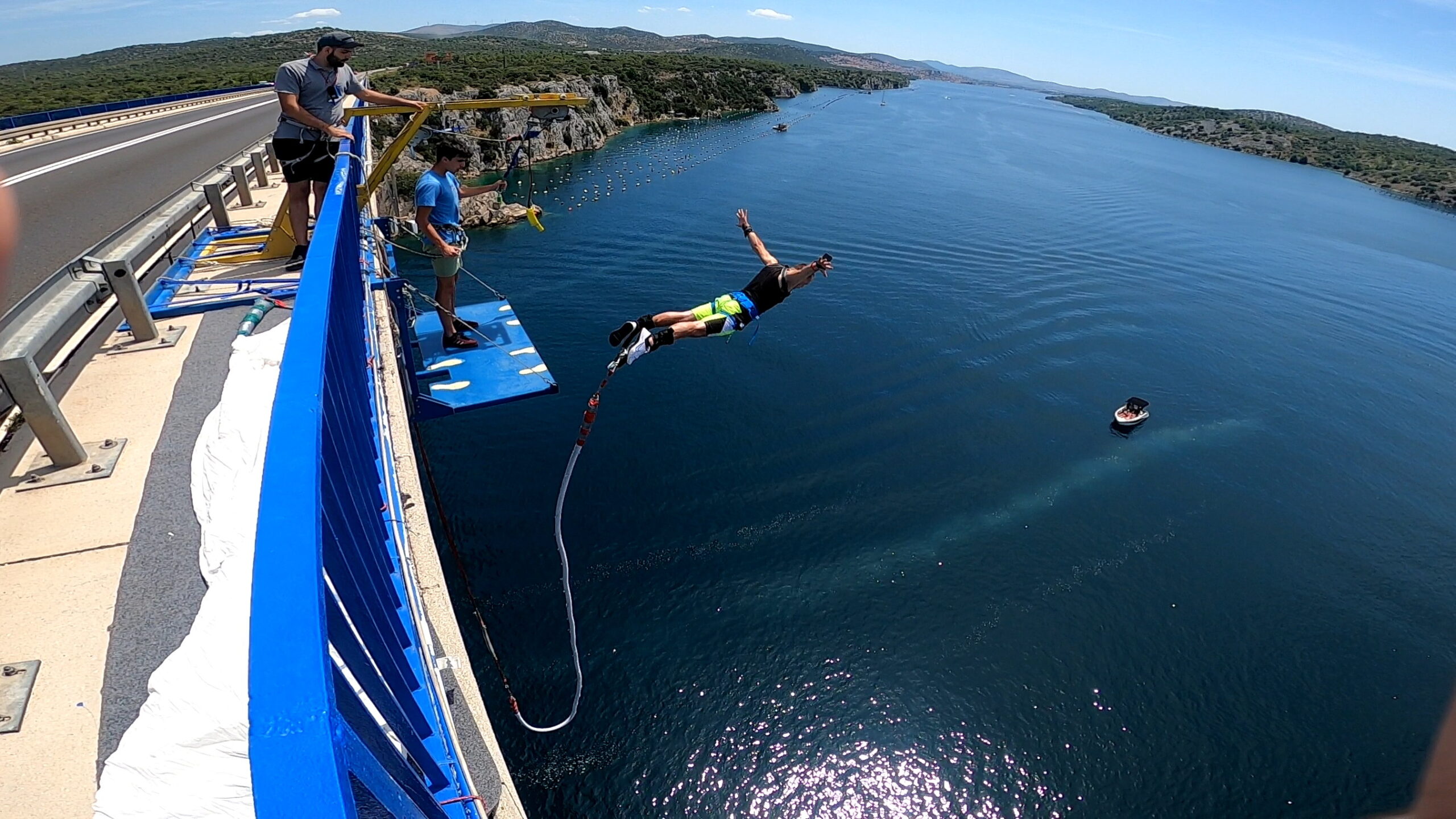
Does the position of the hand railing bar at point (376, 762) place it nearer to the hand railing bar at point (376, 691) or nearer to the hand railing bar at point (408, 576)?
the hand railing bar at point (376, 691)

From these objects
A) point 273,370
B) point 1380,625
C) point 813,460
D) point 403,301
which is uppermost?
point 273,370

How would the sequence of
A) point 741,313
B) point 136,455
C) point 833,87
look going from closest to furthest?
1. point 136,455
2. point 741,313
3. point 833,87

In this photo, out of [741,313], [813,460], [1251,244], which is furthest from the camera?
[1251,244]

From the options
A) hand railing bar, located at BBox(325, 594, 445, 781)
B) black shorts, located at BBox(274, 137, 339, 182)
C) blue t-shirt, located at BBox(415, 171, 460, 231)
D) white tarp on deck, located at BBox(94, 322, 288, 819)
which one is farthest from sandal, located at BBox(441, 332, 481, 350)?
hand railing bar, located at BBox(325, 594, 445, 781)

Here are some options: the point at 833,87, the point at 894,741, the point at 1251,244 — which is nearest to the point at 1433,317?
the point at 1251,244

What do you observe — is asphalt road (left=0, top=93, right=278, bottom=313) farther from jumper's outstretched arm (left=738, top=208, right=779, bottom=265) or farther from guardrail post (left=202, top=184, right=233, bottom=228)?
jumper's outstretched arm (left=738, top=208, right=779, bottom=265)

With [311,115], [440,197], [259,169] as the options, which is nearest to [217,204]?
[311,115]

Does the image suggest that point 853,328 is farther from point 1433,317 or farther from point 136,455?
point 1433,317
